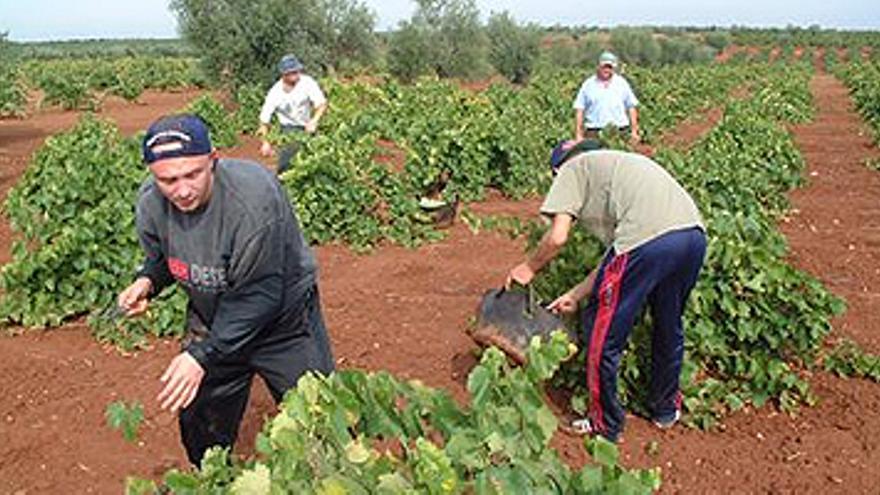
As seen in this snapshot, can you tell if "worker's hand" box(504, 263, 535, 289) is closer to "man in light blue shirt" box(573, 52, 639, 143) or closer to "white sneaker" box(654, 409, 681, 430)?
"white sneaker" box(654, 409, 681, 430)

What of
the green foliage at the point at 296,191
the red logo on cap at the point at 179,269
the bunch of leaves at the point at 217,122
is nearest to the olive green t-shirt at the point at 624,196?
the red logo on cap at the point at 179,269

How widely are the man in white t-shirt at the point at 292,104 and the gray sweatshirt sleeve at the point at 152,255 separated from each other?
538cm

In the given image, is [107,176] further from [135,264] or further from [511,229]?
[511,229]

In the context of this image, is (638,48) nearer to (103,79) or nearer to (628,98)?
(103,79)

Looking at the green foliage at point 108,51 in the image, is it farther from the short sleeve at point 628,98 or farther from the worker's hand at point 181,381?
the worker's hand at point 181,381

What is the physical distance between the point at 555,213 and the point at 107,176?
4119 millimetres

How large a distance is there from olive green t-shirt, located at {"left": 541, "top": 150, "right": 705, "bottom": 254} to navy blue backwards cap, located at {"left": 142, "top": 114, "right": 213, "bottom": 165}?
1765mm

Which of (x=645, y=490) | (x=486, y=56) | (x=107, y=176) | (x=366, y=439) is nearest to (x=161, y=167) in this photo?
(x=366, y=439)

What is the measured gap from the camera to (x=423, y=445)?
168 cm

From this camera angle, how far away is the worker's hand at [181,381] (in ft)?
8.96

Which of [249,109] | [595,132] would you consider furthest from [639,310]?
[249,109]

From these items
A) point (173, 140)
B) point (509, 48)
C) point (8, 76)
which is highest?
point (173, 140)

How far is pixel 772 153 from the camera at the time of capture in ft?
35.9

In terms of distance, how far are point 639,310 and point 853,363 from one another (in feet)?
6.03
